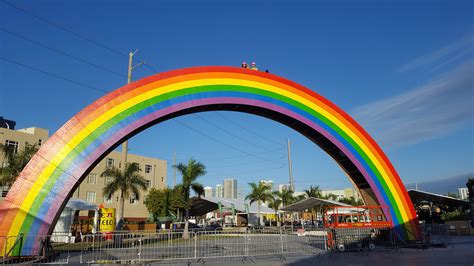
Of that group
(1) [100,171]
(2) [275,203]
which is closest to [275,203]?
(2) [275,203]

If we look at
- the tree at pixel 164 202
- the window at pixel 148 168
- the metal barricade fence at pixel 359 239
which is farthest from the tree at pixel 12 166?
the window at pixel 148 168

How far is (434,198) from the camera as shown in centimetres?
3512

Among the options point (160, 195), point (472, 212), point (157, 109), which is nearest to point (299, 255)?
point (157, 109)

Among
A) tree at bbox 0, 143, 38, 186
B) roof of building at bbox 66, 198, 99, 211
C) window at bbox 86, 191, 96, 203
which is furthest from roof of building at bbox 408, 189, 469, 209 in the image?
window at bbox 86, 191, 96, 203

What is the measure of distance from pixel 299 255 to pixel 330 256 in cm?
134

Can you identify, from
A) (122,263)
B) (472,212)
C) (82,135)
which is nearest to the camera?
(122,263)

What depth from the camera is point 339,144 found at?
59.6ft

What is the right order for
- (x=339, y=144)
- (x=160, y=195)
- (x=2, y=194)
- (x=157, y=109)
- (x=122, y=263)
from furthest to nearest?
(x=160, y=195)
(x=2, y=194)
(x=339, y=144)
(x=157, y=109)
(x=122, y=263)

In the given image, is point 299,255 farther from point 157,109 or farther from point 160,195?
point 160,195

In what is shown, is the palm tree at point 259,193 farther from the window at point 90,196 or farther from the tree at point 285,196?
the window at point 90,196

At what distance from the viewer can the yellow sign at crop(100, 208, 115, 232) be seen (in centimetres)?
2495

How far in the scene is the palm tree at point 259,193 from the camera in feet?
204

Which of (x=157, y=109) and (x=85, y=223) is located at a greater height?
(x=157, y=109)

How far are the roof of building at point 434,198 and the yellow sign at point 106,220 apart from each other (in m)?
25.5
